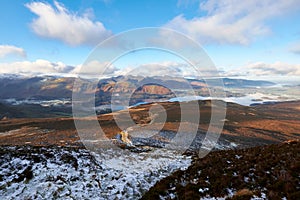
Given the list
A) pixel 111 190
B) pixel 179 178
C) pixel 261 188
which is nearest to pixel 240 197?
pixel 261 188

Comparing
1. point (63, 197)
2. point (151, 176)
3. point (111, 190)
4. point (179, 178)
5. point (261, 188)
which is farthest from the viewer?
point (151, 176)

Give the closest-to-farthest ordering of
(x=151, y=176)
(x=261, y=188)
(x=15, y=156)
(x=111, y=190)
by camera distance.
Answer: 1. (x=261, y=188)
2. (x=111, y=190)
3. (x=151, y=176)
4. (x=15, y=156)

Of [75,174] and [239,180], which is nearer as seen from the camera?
[239,180]

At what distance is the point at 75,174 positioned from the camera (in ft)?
46.9

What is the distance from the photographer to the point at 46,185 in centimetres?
1266

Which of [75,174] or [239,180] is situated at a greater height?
[75,174]

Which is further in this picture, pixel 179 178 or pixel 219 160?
pixel 219 160

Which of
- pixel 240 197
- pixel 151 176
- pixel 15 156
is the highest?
pixel 15 156

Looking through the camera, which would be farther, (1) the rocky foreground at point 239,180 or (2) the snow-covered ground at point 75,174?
(2) the snow-covered ground at point 75,174

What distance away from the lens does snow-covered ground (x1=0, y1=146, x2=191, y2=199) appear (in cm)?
1212

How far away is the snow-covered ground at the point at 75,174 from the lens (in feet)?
39.8

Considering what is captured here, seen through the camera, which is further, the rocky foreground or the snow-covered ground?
the snow-covered ground

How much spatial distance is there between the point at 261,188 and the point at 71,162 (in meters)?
13.8

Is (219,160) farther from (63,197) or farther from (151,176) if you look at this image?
(63,197)
